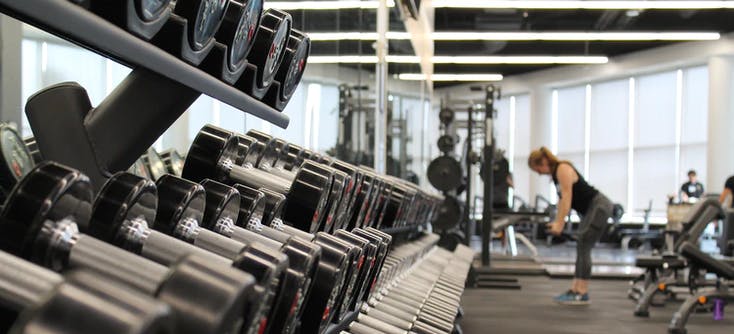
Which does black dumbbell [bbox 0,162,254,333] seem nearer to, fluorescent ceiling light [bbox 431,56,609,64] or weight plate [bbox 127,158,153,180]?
weight plate [bbox 127,158,153,180]

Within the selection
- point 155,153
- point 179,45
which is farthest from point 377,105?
point 179,45

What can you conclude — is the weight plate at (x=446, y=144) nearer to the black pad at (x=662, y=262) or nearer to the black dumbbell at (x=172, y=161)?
the black pad at (x=662, y=262)

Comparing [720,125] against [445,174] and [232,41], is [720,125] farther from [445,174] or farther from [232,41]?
[232,41]

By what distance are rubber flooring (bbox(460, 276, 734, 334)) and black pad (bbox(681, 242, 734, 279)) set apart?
15.3 inches

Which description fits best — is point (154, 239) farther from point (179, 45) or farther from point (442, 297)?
point (442, 297)

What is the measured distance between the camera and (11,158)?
1337mm

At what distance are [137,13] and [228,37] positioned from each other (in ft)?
1.07

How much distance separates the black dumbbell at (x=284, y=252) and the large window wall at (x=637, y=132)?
15.4 meters

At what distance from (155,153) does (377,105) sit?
3.93 metres

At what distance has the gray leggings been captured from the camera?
7.19 meters

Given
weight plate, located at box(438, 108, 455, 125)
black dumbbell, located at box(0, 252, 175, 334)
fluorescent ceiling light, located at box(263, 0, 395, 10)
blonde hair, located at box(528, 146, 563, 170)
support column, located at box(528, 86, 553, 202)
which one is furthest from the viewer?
support column, located at box(528, 86, 553, 202)

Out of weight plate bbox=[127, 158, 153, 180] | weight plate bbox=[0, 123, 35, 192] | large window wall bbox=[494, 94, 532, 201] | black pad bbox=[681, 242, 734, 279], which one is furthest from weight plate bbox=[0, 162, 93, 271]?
large window wall bbox=[494, 94, 532, 201]

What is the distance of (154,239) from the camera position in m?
0.99

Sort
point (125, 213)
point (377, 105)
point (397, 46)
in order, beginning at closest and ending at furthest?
point (125, 213) → point (377, 105) → point (397, 46)
